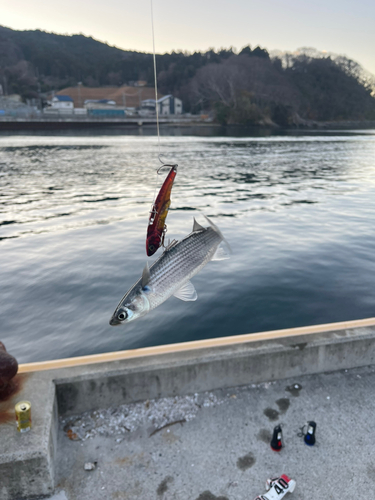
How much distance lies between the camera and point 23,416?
4.02 m

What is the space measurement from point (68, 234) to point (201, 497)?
547 inches

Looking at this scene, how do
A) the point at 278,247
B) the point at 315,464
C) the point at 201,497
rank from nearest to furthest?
the point at 201,497
the point at 315,464
the point at 278,247

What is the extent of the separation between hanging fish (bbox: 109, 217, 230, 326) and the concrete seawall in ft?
9.94

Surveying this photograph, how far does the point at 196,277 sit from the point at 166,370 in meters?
6.72

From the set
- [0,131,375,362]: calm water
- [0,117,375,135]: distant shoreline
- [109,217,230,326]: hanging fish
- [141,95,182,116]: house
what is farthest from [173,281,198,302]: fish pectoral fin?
[141,95,182,116]: house

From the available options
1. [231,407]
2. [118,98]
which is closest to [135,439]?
[231,407]

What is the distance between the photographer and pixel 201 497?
4094 millimetres

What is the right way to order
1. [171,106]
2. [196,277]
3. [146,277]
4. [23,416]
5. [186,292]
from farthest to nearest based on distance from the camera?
[171,106]
[196,277]
[23,416]
[186,292]
[146,277]

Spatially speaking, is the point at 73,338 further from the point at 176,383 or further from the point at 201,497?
the point at 201,497

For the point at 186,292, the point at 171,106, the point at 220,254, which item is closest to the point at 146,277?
the point at 186,292

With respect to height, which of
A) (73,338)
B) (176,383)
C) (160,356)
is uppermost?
(160,356)

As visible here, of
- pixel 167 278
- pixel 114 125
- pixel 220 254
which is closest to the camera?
pixel 167 278

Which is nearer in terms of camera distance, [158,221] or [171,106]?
[158,221]

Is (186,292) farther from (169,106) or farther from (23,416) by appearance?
(169,106)
